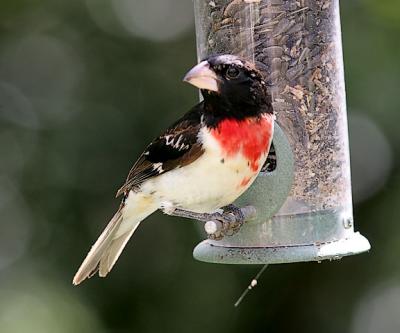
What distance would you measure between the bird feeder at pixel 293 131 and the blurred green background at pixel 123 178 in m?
2.00

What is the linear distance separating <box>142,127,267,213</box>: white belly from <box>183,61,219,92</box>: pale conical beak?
0.82ft

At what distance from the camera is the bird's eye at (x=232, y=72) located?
4953 millimetres

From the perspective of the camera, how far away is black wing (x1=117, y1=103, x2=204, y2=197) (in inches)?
199

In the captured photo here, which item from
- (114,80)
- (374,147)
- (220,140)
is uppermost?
(220,140)

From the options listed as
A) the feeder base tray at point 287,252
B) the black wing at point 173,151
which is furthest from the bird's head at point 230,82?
the feeder base tray at point 287,252

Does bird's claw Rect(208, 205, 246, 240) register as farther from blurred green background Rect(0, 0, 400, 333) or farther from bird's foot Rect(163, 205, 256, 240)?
blurred green background Rect(0, 0, 400, 333)

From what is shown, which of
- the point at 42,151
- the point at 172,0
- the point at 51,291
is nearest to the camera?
the point at 51,291

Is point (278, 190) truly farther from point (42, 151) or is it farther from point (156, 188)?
point (42, 151)

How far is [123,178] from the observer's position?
764 cm

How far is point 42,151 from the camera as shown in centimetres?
773

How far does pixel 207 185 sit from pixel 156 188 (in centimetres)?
32

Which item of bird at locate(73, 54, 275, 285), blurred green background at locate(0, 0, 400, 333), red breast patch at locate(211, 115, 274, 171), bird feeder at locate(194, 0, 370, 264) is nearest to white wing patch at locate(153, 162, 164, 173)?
bird at locate(73, 54, 275, 285)

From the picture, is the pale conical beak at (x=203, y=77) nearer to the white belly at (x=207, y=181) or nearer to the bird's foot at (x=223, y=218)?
the white belly at (x=207, y=181)

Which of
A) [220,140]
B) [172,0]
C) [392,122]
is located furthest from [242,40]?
[172,0]
